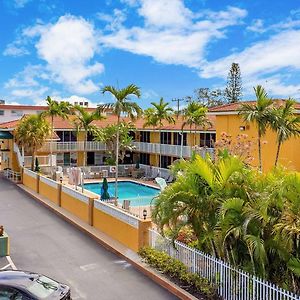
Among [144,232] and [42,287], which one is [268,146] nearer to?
[144,232]

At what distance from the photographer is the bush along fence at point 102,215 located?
15.4 m

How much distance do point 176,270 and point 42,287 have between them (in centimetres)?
456

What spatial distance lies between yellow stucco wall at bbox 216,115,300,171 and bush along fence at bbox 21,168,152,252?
8991 millimetres

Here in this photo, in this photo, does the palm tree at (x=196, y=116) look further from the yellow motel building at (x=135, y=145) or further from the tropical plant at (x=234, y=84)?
the tropical plant at (x=234, y=84)

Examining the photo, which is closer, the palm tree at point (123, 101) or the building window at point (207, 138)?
the palm tree at point (123, 101)

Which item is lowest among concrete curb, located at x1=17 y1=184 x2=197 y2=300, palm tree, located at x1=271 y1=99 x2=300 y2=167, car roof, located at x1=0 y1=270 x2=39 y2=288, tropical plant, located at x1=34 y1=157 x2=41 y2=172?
concrete curb, located at x1=17 y1=184 x2=197 y2=300

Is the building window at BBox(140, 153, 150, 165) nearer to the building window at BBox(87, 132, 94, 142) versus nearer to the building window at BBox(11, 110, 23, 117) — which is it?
the building window at BBox(87, 132, 94, 142)

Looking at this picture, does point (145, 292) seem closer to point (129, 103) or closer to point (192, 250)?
point (192, 250)

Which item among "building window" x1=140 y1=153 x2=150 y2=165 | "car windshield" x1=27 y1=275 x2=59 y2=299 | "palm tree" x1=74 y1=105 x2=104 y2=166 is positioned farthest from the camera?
"building window" x1=140 y1=153 x2=150 y2=165

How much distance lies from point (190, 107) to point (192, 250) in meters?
24.4

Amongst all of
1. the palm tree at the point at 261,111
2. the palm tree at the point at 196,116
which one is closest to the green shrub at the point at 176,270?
the palm tree at the point at 261,111

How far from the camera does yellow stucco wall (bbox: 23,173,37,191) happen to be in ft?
101

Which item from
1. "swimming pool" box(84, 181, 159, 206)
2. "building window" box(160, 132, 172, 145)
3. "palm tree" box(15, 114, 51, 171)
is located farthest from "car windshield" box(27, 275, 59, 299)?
"building window" box(160, 132, 172, 145)

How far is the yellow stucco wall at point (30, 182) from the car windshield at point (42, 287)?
20890 millimetres
